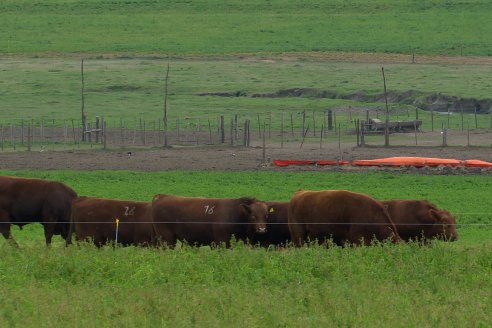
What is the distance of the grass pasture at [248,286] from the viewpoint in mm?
13180

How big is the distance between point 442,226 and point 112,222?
4.95 metres

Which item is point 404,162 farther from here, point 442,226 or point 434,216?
point 442,226

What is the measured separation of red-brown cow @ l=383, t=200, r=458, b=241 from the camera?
62.6 feet

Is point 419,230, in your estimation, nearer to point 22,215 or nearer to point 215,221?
point 215,221

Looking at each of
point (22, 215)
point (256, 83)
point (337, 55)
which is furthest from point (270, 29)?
point (22, 215)

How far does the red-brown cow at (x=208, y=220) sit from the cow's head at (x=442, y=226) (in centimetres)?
252

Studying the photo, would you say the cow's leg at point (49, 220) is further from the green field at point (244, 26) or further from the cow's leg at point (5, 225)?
the green field at point (244, 26)

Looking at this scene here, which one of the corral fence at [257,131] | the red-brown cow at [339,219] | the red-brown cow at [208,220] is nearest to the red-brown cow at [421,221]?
the red-brown cow at [339,219]

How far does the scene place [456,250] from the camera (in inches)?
660

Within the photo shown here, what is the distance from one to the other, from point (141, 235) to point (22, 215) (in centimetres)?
221

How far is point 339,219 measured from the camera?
18.6 metres

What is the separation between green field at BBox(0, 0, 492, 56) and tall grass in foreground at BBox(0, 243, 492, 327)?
53752mm

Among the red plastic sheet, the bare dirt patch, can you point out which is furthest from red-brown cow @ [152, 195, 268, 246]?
the red plastic sheet

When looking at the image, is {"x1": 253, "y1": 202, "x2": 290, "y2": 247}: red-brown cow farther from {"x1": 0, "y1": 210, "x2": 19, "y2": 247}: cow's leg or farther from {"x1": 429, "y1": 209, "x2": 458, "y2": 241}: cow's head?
{"x1": 0, "y1": 210, "x2": 19, "y2": 247}: cow's leg
